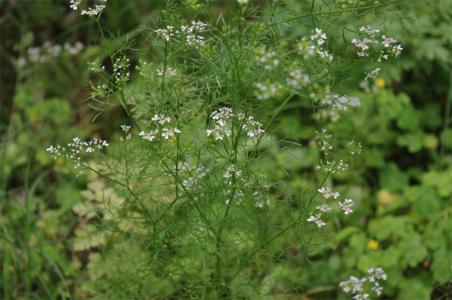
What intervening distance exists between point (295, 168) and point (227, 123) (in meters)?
1.53

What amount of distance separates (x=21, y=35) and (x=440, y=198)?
292cm

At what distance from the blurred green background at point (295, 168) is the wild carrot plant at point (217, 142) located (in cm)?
15

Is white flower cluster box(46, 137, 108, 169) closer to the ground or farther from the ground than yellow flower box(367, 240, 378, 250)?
closer to the ground

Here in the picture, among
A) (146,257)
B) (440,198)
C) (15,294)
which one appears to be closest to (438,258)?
(440,198)

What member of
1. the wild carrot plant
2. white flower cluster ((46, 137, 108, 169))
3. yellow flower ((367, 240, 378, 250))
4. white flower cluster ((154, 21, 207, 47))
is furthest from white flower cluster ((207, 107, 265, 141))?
yellow flower ((367, 240, 378, 250))

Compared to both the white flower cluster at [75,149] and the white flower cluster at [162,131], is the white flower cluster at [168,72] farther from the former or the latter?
the white flower cluster at [75,149]

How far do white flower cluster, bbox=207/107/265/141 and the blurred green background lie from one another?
506 mm

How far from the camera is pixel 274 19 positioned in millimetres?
2248

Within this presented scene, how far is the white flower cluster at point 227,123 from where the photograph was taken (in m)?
1.90

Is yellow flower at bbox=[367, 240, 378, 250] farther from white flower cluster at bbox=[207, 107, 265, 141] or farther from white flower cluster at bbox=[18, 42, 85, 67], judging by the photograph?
white flower cluster at bbox=[18, 42, 85, 67]

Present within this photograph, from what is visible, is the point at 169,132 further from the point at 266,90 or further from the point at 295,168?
the point at 295,168

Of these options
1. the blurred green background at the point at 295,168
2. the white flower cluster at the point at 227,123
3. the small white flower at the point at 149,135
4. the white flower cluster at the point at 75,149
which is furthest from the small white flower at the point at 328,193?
the white flower cluster at the point at 75,149

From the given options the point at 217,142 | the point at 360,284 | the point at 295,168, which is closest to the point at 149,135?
the point at 217,142

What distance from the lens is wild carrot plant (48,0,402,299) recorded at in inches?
78.0
